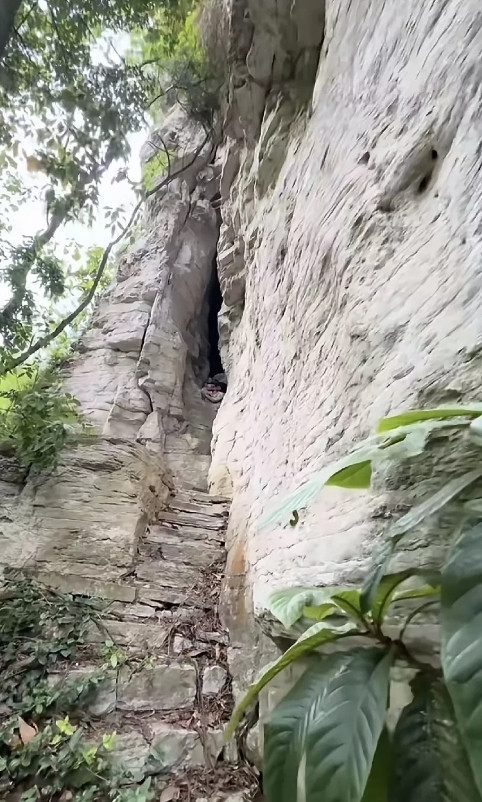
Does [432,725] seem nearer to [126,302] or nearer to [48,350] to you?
[48,350]

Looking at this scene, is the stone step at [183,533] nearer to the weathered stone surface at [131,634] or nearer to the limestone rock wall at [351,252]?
the limestone rock wall at [351,252]

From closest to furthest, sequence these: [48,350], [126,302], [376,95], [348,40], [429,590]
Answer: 1. [429,590]
2. [376,95]
3. [348,40]
4. [48,350]
5. [126,302]

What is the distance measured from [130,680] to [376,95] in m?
2.45

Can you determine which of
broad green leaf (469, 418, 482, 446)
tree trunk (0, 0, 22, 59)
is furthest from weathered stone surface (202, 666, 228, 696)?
tree trunk (0, 0, 22, 59)

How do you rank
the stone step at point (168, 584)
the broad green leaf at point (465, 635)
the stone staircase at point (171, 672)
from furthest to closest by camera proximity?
1. the stone step at point (168, 584)
2. the stone staircase at point (171, 672)
3. the broad green leaf at point (465, 635)

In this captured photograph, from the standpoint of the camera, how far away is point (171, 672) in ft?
7.58

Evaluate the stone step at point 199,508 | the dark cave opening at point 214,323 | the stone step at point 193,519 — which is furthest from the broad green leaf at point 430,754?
the dark cave opening at point 214,323

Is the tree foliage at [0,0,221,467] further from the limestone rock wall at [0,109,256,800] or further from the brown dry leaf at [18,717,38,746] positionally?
the brown dry leaf at [18,717,38,746]

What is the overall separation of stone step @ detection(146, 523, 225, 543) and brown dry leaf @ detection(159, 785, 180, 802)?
143cm

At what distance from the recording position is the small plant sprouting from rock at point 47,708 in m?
1.79

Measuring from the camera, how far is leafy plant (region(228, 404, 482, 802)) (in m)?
0.62

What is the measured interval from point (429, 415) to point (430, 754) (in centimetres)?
45

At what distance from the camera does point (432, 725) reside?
0.73 metres

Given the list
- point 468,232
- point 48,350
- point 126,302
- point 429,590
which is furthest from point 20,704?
point 126,302
